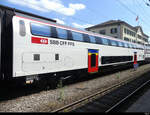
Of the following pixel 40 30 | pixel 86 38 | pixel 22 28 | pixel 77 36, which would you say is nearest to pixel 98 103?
pixel 40 30

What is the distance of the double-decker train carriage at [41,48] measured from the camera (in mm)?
5461

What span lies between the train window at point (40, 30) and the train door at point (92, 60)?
12.8ft

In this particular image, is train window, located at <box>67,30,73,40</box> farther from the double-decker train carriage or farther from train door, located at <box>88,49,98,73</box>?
train door, located at <box>88,49,98,73</box>

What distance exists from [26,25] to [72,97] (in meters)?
4.18

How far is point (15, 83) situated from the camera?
561 cm

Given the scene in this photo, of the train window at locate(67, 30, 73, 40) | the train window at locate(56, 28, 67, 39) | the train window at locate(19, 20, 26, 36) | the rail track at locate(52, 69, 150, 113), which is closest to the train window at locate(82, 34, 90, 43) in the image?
the train window at locate(67, 30, 73, 40)

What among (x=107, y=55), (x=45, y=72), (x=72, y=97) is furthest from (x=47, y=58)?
(x=107, y=55)

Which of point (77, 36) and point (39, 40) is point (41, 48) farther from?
point (77, 36)

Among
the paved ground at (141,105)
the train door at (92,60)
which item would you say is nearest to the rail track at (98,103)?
the paved ground at (141,105)

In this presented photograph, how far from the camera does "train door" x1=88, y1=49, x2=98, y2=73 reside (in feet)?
31.9

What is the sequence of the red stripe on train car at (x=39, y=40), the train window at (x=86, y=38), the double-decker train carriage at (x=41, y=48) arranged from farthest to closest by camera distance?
1. the train window at (x=86, y=38)
2. the red stripe on train car at (x=39, y=40)
3. the double-decker train carriage at (x=41, y=48)

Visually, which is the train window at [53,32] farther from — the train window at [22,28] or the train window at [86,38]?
the train window at [86,38]

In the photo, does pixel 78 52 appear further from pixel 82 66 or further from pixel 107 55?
pixel 107 55

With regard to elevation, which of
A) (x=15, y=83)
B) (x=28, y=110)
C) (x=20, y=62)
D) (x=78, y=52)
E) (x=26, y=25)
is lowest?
(x=28, y=110)
